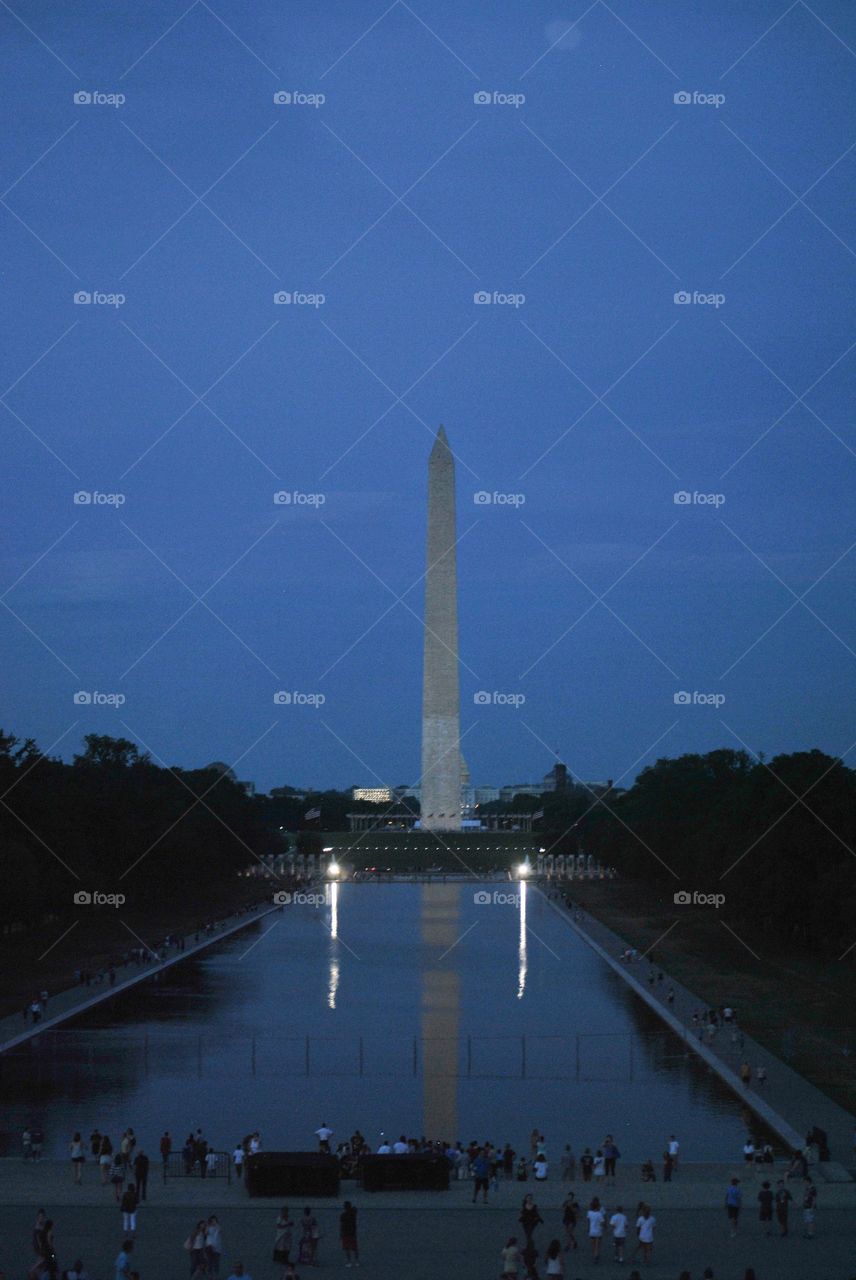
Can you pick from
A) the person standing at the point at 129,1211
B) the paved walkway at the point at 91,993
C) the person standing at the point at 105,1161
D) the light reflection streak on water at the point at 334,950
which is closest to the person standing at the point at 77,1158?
the person standing at the point at 105,1161

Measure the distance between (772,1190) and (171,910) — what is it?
187ft

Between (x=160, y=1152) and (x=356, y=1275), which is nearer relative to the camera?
(x=356, y=1275)

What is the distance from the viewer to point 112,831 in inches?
2938

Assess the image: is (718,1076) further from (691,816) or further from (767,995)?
(691,816)

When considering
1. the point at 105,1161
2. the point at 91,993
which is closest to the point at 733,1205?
the point at 105,1161

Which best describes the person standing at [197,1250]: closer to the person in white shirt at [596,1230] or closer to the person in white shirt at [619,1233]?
the person in white shirt at [596,1230]

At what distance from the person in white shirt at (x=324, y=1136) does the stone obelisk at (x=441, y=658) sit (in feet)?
251

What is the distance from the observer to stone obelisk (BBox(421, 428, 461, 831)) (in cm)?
10262

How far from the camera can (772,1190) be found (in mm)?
23734

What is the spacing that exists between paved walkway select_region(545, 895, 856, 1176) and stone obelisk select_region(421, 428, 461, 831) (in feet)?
179

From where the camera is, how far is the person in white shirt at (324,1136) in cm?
2498

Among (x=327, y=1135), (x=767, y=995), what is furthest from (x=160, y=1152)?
(x=767, y=995)

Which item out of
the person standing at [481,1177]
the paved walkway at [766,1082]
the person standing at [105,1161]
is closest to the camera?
the person standing at [481,1177]

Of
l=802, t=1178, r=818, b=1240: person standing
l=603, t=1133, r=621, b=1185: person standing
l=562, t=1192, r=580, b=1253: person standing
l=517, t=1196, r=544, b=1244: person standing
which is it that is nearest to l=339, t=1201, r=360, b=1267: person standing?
l=517, t=1196, r=544, b=1244: person standing
